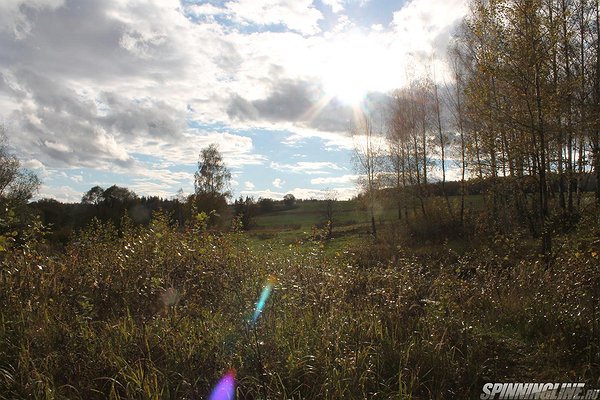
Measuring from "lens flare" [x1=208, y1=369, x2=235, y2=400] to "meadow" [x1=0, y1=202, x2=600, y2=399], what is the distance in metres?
0.06

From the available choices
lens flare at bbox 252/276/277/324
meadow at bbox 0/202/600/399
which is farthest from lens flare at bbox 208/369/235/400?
lens flare at bbox 252/276/277/324

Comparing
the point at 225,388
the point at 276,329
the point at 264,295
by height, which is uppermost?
the point at 264,295

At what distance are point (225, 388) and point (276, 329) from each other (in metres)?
1.13

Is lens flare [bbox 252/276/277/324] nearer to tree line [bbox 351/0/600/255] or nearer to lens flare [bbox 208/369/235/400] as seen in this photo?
lens flare [bbox 208/369/235/400]

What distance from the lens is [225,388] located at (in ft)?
12.6

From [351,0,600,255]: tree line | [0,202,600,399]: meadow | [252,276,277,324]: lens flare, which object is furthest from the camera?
[351,0,600,255]: tree line

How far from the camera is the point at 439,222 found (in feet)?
80.0

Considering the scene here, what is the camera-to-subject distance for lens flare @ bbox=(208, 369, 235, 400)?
3762 millimetres

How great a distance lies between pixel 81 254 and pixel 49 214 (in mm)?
28678

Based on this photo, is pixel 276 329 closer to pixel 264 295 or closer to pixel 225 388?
pixel 264 295

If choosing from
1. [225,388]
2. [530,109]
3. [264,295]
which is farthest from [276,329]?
[530,109]

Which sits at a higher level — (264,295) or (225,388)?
(264,295)

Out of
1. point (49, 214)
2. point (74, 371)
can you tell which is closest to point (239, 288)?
point (74, 371)

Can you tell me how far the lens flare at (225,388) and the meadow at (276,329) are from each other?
0.06 meters
